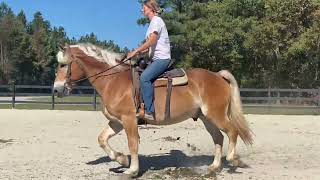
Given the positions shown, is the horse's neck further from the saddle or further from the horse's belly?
the horse's belly

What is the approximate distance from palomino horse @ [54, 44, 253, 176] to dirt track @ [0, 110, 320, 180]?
546mm

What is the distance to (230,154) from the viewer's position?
27.2 feet

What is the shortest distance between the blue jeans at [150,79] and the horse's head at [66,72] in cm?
121

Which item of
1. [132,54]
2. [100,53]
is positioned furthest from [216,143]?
[100,53]

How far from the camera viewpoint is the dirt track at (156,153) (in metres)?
8.27

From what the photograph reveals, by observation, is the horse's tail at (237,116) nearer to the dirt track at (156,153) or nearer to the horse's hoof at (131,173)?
the dirt track at (156,153)

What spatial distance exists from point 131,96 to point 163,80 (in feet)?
1.91

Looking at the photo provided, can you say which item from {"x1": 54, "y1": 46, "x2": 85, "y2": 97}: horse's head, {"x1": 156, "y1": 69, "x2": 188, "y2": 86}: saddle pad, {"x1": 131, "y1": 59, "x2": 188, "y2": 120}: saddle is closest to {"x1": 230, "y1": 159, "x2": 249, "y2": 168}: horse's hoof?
{"x1": 131, "y1": 59, "x2": 188, "y2": 120}: saddle

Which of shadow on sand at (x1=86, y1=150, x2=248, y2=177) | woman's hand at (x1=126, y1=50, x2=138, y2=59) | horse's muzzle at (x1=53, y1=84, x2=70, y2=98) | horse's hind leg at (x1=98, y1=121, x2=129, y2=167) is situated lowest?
shadow on sand at (x1=86, y1=150, x2=248, y2=177)

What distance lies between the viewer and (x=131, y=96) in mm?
7992

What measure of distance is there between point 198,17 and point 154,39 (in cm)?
3838

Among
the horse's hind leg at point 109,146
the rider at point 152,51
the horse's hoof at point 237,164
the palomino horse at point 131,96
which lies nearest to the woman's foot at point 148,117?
the rider at point 152,51

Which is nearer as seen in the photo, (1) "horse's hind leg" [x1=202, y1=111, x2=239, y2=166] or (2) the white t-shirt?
(2) the white t-shirt

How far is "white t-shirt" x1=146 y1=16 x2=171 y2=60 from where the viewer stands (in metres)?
7.93
